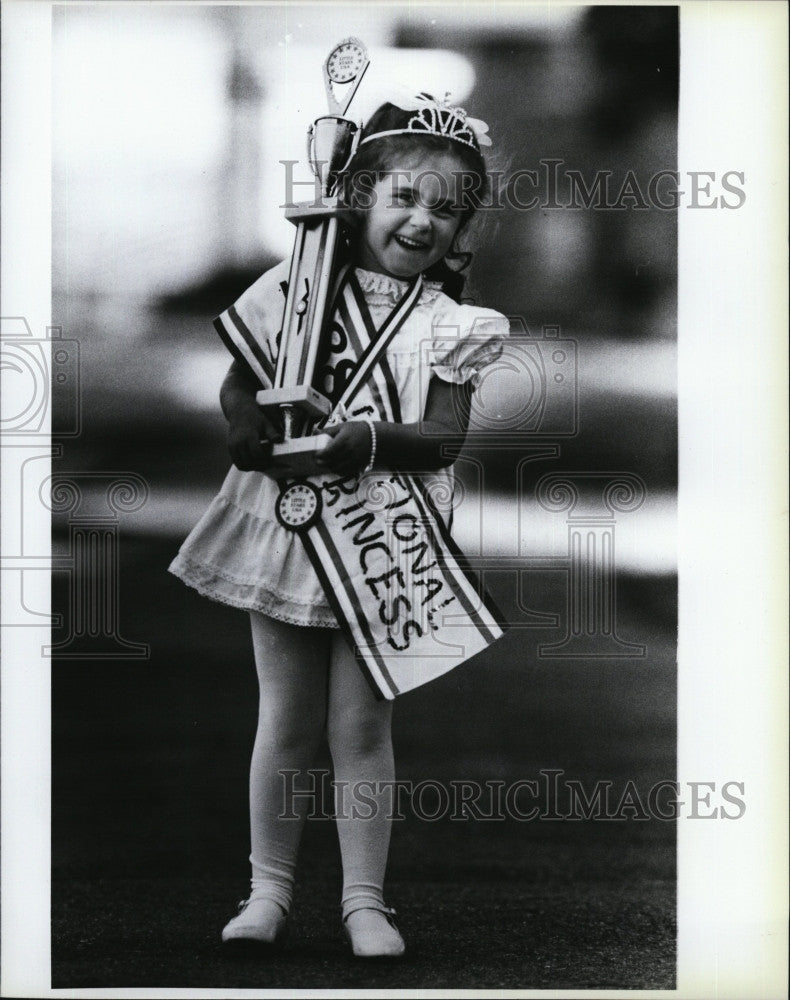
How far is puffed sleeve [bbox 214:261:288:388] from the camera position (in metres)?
3.05

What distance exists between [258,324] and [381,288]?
282 millimetres

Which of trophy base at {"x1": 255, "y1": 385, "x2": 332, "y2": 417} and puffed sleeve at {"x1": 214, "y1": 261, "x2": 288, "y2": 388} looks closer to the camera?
trophy base at {"x1": 255, "y1": 385, "x2": 332, "y2": 417}

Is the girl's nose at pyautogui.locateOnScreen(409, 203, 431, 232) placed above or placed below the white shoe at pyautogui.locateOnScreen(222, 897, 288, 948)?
above

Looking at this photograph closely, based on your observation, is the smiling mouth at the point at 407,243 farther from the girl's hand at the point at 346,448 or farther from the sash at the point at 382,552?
the girl's hand at the point at 346,448

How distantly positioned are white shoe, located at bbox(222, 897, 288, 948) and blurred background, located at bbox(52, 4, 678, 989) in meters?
0.07

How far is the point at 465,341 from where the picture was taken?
10.1 ft

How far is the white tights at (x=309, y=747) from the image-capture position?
118 inches

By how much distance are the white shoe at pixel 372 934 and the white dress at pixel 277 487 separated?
2.07 ft

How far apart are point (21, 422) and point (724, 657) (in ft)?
5.42

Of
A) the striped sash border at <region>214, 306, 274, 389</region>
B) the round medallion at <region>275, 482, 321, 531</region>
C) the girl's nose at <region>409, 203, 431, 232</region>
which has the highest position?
the girl's nose at <region>409, 203, 431, 232</region>

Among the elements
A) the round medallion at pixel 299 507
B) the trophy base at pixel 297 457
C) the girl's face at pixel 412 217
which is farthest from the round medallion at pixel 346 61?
the round medallion at pixel 299 507

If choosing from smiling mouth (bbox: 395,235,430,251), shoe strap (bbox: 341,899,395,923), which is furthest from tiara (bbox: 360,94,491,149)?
shoe strap (bbox: 341,899,395,923)

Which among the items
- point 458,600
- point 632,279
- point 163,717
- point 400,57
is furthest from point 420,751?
point 400,57

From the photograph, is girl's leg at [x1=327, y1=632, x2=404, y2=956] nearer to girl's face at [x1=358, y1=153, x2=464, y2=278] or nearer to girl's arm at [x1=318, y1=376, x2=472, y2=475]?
girl's arm at [x1=318, y1=376, x2=472, y2=475]
